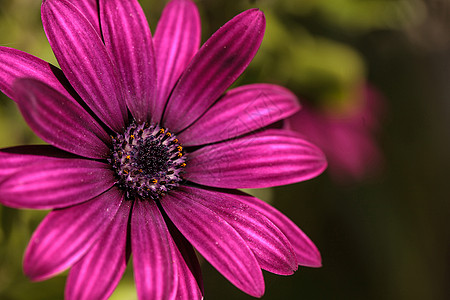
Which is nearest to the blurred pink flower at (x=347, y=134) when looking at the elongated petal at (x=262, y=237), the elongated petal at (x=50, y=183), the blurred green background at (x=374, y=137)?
the blurred green background at (x=374, y=137)

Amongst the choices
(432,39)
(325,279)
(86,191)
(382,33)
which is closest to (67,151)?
(86,191)

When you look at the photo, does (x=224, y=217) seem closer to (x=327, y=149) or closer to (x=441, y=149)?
(x=327, y=149)

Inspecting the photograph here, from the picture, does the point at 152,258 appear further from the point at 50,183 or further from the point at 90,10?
the point at 90,10

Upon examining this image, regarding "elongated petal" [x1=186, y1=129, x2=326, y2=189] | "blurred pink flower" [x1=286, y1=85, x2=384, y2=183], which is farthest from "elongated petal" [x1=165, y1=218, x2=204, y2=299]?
"blurred pink flower" [x1=286, y1=85, x2=384, y2=183]

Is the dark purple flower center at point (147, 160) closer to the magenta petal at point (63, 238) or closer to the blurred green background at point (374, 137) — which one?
the magenta petal at point (63, 238)

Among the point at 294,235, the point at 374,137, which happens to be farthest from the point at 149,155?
the point at 374,137

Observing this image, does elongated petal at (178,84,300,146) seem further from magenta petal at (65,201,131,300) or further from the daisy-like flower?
magenta petal at (65,201,131,300)
